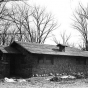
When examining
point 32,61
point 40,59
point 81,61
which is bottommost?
point 81,61

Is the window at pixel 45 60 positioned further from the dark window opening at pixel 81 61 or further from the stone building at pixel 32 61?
the dark window opening at pixel 81 61

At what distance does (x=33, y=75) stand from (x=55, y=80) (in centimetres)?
379

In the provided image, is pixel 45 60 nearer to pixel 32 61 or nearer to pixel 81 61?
pixel 32 61

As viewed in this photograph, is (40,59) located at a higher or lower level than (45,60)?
higher

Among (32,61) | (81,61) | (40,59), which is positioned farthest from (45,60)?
(81,61)

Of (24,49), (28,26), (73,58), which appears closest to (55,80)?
(24,49)

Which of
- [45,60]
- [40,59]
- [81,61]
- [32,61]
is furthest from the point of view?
[81,61]

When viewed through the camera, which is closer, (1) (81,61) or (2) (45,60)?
(2) (45,60)

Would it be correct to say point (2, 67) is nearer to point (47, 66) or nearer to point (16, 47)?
point (16, 47)

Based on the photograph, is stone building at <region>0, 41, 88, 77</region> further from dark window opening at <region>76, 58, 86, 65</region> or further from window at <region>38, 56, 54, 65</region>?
dark window opening at <region>76, 58, 86, 65</region>

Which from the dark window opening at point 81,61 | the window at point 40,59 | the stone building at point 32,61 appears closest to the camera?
the stone building at point 32,61

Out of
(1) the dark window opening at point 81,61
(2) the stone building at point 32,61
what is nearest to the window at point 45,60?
(2) the stone building at point 32,61

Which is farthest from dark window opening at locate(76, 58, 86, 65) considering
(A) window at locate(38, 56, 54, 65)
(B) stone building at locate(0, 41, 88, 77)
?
(A) window at locate(38, 56, 54, 65)

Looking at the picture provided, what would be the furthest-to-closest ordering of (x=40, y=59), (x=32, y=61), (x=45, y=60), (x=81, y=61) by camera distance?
(x=81, y=61) < (x=45, y=60) < (x=40, y=59) < (x=32, y=61)
